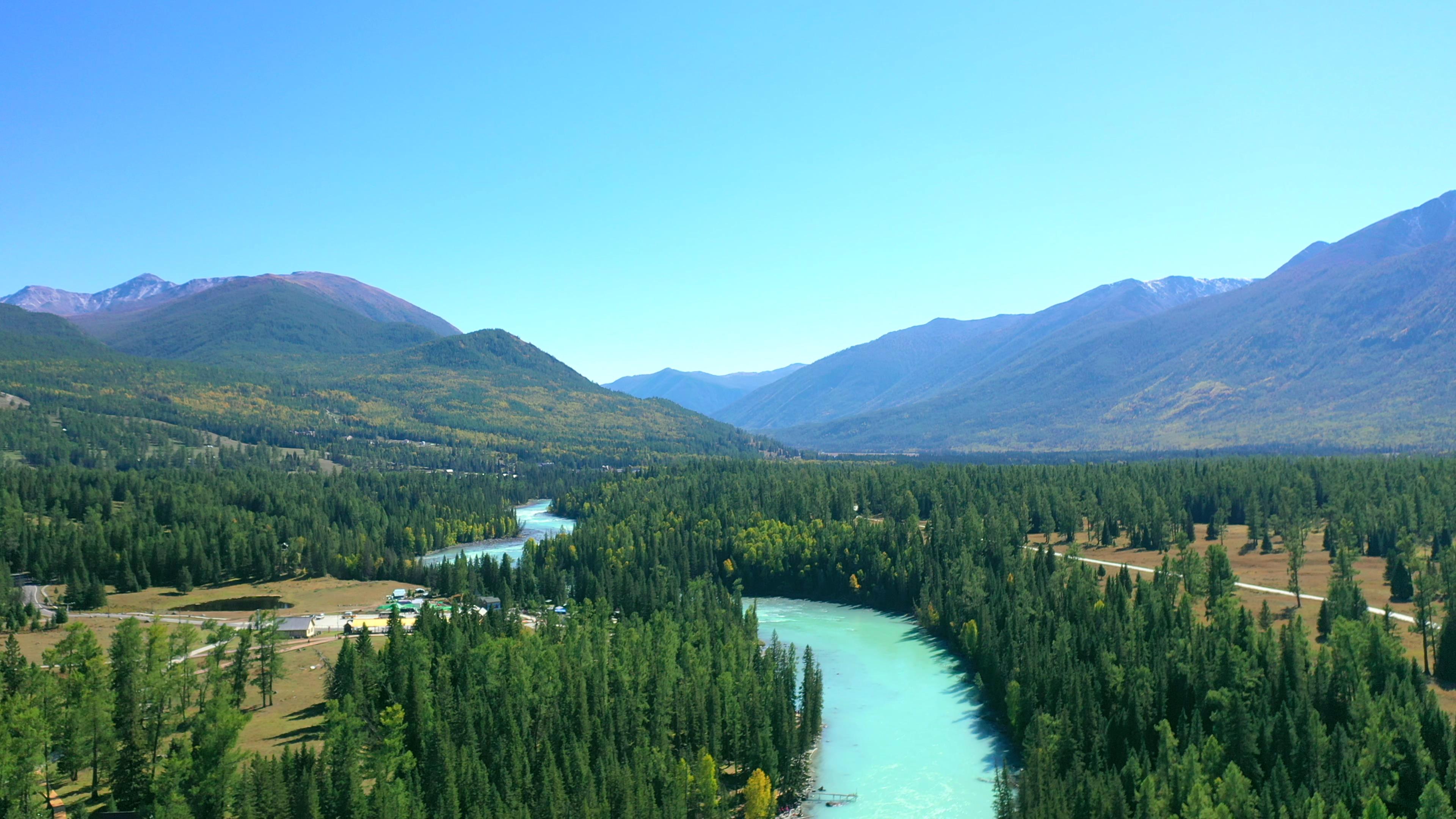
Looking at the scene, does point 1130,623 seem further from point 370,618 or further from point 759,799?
point 370,618

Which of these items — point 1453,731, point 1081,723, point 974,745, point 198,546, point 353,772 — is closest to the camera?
point 353,772

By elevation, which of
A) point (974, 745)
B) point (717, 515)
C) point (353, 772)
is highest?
point (717, 515)

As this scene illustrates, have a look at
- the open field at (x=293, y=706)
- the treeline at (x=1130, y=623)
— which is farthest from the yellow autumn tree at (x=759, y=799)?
the open field at (x=293, y=706)

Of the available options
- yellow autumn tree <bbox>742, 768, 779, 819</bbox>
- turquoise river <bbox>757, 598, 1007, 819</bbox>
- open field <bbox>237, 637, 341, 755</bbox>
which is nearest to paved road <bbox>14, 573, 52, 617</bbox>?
open field <bbox>237, 637, 341, 755</bbox>

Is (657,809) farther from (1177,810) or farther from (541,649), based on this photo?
(1177,810)

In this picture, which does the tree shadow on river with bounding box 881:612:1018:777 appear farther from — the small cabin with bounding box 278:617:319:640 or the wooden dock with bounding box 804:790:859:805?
the small cabin with bounding box 278:617:319:640

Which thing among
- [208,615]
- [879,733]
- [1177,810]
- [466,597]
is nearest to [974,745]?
[879,733]

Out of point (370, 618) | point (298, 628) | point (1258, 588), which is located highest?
point (298, 628)

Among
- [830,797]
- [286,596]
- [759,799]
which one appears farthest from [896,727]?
[286,596]
